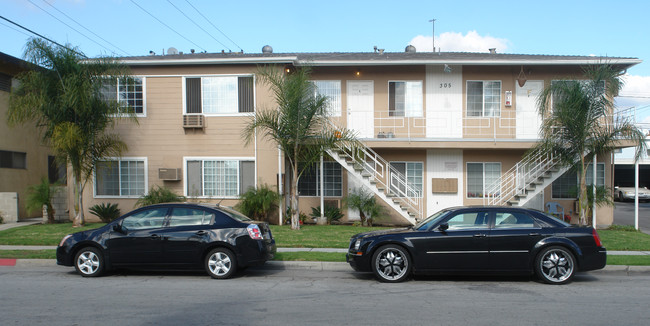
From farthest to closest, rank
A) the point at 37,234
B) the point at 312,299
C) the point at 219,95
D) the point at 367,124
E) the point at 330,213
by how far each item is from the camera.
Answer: the point at 367,124 < the point at 330,213 < the point at 219,95 < the point at 37,234 < the point at 312,299

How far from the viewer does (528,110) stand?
701 inches

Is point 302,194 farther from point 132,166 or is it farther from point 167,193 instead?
point 132,166

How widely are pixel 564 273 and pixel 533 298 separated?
4.87ft

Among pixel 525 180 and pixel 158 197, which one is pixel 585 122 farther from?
pixel 158 197

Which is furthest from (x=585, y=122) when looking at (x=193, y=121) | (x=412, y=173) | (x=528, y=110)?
(x=193, y=121)

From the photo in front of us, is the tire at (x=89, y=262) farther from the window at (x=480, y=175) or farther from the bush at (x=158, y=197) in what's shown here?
the window at (x=480, y=175)

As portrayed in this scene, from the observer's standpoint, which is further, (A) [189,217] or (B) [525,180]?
(B) [525,180]

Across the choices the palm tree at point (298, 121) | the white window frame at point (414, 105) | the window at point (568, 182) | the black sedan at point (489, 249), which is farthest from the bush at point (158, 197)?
the window at point (568, 182)

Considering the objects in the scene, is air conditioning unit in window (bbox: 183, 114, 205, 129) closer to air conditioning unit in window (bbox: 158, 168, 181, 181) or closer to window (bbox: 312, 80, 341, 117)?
air conditioning unit in window (bbox: 158, 168, 181, 181)

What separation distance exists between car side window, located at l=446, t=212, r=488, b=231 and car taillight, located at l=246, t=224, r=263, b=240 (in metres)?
3.53

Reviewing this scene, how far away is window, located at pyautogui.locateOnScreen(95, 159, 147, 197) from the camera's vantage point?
1741 centimetres

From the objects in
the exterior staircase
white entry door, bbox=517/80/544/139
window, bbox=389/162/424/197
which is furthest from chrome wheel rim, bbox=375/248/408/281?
white entry door, bbox=517/80/544/139

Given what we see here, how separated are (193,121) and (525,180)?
12396 mm

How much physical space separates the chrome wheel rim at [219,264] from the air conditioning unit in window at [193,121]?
9.14 meters
